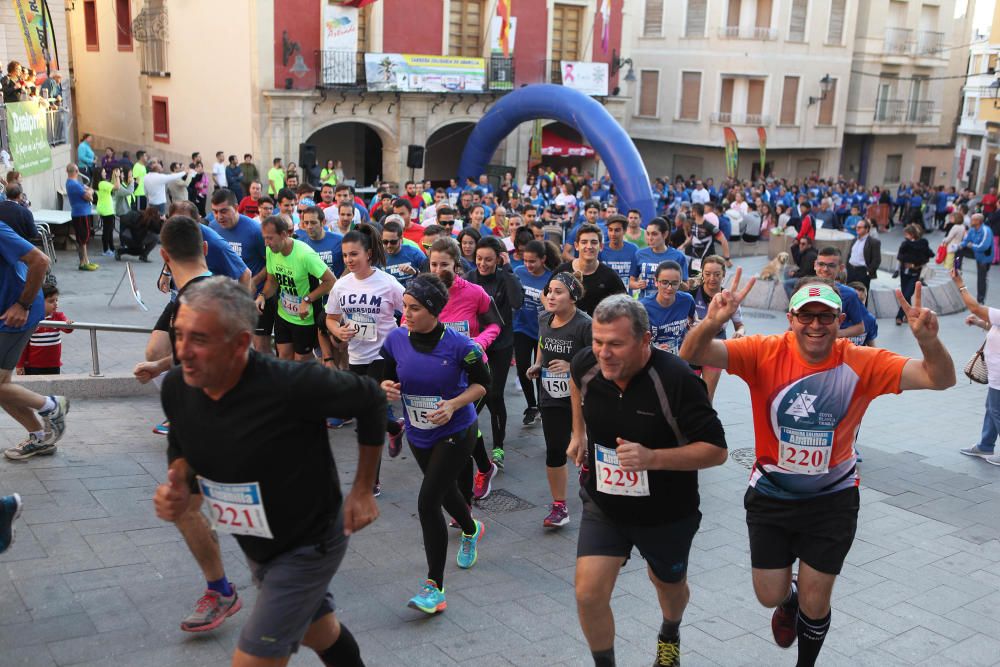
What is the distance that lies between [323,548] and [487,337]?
3496 mm

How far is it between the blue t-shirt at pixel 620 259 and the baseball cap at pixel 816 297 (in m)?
5.66

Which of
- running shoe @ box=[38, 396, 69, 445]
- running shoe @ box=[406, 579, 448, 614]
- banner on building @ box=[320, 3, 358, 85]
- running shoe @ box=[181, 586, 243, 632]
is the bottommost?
running shoe @ box=[406, 579, 448, 614]

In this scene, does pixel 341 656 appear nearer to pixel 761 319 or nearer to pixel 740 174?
pixel 761 319

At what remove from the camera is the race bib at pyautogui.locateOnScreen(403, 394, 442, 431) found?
5.37m

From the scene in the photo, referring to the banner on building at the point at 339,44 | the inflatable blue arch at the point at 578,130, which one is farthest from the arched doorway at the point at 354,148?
the inflatable blue arch at the point at 578,130

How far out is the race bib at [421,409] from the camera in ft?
17.6

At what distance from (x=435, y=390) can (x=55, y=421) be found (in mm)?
3137

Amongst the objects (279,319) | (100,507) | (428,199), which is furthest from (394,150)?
(100,507)

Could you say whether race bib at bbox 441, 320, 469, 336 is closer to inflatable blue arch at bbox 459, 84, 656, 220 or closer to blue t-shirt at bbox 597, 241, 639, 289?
blue t-shirt at bbox 597, 241, 639, 289

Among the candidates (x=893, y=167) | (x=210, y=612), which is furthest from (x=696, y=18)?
(x=210, y=612)

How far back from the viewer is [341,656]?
154 inches

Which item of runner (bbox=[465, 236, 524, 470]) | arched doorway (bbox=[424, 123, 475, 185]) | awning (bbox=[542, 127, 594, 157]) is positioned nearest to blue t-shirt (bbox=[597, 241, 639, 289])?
Answer: runner (bbox=[465, 236, 524, 470])

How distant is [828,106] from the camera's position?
4372 cm

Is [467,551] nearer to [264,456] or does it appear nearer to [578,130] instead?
[264,456]
